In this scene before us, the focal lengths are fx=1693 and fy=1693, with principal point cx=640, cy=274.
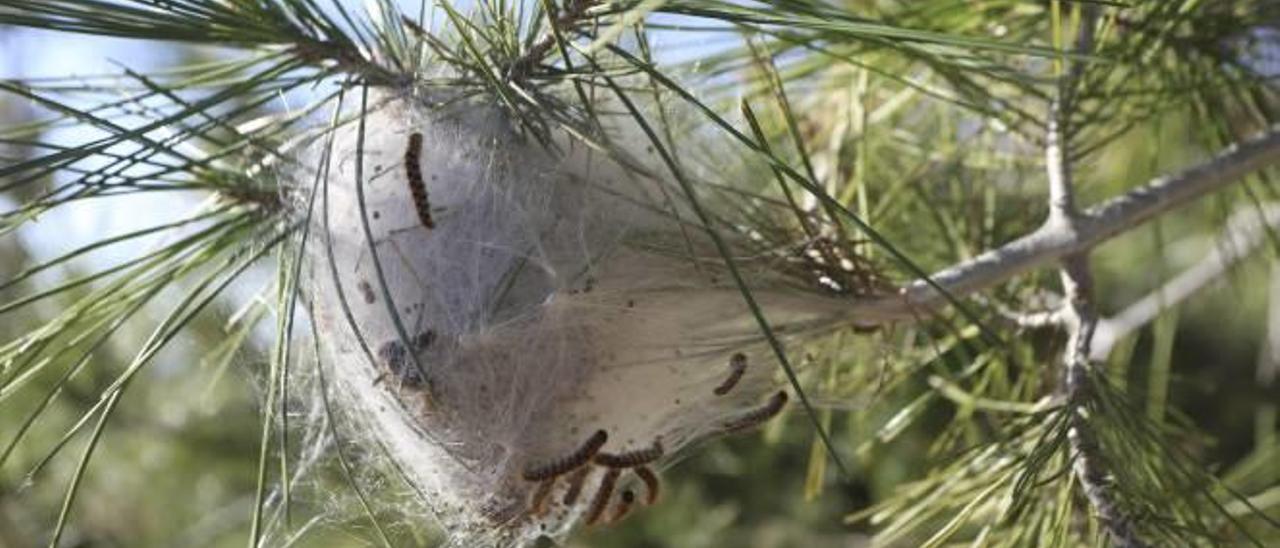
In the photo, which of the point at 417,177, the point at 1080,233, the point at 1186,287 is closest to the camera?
the point at 417,177

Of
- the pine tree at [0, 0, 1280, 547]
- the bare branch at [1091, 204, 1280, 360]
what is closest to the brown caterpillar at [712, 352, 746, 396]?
the pine tree at [0, 0, 1280, 547]

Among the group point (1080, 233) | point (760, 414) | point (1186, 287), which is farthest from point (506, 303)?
point (1186, 287)

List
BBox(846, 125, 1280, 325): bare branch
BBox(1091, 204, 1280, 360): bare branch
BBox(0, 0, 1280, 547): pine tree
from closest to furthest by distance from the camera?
1. BBox(0, 0, 1280, 547): pine tree
2. BBox(846, 125, 1280, 325): bare branch
3. BBox(1091, 204, 1280, 360): bare branch

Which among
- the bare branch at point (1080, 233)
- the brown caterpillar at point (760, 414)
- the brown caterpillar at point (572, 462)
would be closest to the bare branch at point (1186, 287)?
the bare branch at point (1080, 233)

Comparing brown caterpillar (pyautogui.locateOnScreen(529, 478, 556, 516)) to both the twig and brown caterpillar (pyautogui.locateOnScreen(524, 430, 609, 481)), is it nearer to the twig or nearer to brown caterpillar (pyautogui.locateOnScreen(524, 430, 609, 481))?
brown caterpillar (pyautogui.locateOnScreen(524, 430, 609, 481))

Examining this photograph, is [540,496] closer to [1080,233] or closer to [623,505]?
[623,505]

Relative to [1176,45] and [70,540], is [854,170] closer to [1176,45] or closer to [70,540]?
[1176,45]

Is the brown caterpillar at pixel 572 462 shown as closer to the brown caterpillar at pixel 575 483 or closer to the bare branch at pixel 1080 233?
the brown caterpillar at pixel 575 483
